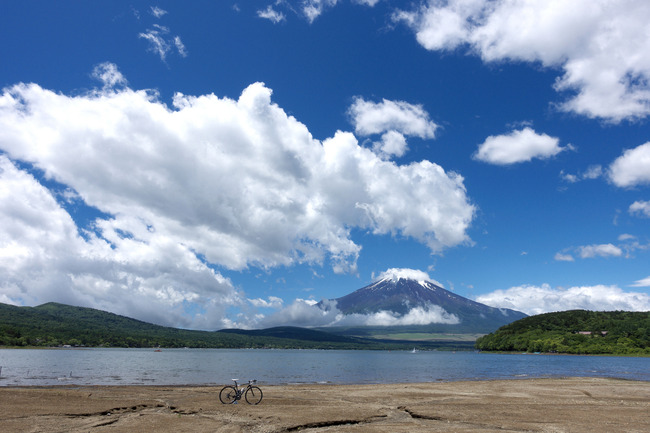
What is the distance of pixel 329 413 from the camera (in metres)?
23.5

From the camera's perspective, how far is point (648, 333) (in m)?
171

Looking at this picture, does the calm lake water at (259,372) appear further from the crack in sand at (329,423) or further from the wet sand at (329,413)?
the crack in sand at (329,423)

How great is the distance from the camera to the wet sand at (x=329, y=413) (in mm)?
19734

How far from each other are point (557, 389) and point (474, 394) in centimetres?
1074

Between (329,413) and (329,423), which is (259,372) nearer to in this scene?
(329,413)

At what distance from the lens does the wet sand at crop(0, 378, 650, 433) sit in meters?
19.7

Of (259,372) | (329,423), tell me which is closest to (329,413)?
(329,423)

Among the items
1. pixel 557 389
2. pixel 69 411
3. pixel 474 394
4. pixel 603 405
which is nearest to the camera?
pixel 69 411

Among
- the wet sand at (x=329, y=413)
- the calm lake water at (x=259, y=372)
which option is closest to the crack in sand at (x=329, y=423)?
the wet sand at (x=329, y=413)

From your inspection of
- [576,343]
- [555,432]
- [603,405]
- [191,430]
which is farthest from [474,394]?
[576,343]

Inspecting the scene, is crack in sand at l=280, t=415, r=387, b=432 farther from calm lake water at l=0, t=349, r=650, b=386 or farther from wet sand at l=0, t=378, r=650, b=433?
calm lake water at l=0, t=349, r=650, b=386

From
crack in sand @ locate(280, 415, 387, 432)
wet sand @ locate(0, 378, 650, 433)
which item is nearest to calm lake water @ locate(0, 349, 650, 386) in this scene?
wet sand @ locate(0, 378, 650, 433)

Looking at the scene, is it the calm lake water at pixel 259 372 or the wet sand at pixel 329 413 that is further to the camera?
the calm lake water at pixel 259 372

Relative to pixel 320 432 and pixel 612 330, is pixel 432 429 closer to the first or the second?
pixel 320 432
